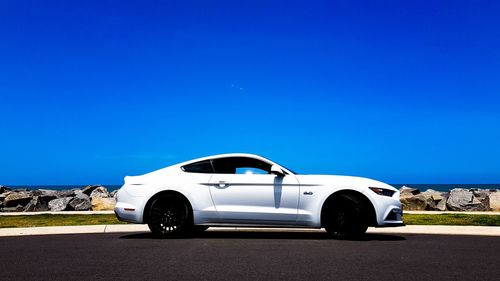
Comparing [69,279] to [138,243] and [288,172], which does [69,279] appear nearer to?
[138,243]

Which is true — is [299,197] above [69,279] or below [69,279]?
above

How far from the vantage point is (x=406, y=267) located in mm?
6879

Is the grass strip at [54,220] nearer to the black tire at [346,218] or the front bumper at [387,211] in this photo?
the black tire at [346,218]

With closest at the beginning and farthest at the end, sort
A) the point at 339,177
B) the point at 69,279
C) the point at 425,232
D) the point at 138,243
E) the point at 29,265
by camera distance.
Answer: the point at 69,279
the point at 29,265
the point at 138,243
the point at 339,177
the point at 425,232

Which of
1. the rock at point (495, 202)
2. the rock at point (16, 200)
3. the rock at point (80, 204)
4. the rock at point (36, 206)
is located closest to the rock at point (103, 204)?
the rock at point (80, 204)

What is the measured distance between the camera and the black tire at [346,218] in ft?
32.0

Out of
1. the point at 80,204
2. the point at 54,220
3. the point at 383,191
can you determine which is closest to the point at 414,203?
the point at 383,191

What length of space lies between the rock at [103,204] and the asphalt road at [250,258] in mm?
9938

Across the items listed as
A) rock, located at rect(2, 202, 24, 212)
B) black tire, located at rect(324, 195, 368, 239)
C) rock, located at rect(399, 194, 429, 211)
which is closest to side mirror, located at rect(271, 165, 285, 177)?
black tire, located at rect(324, 195, 368, 239)

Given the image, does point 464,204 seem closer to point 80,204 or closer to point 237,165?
point 237,165

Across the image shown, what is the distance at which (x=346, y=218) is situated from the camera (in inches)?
386

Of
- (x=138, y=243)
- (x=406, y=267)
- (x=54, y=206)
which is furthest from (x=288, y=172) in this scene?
(x=54, y=206)

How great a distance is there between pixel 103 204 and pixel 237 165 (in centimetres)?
1178

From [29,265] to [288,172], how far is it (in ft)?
15.4
